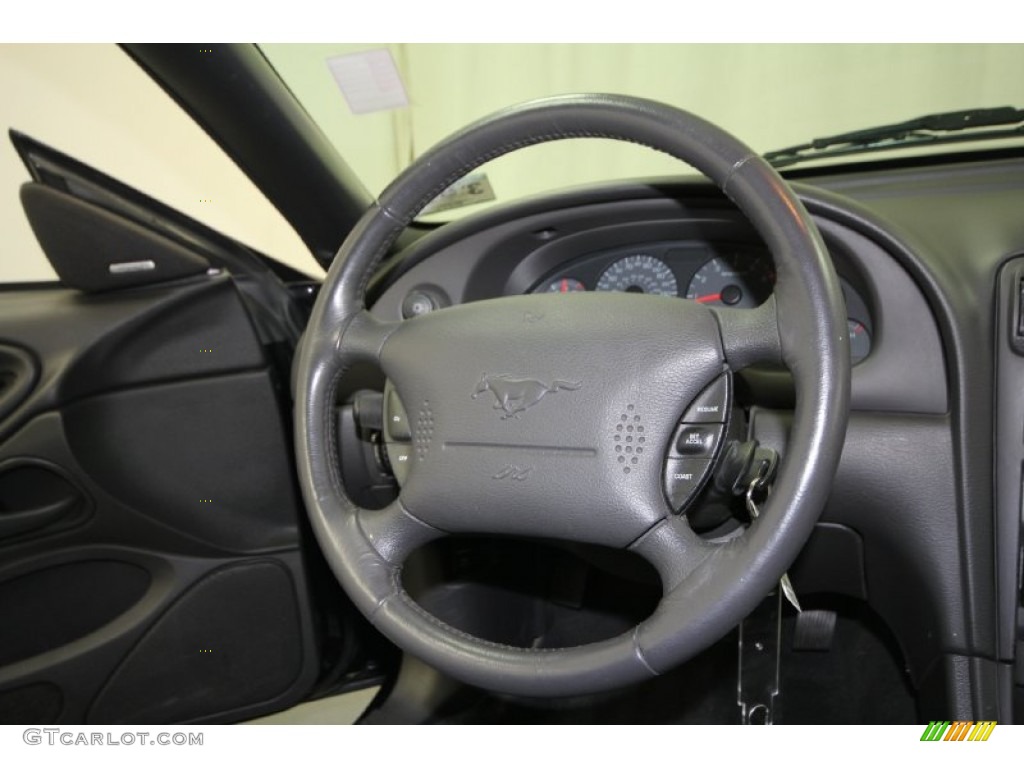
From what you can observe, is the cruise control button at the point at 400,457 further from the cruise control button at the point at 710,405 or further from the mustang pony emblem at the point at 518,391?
the cruise control button at the point at 710,405

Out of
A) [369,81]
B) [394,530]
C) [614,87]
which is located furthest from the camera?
[614,87]

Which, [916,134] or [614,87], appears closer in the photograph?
[916,134]

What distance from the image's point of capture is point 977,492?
0.89m

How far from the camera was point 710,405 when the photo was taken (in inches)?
30.0

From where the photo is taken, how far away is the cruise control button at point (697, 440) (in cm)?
76

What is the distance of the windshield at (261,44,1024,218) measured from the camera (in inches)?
47.6

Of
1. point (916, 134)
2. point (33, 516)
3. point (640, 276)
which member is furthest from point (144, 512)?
point (916, 134)

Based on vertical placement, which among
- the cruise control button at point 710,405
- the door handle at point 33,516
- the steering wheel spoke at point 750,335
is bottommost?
the door handle at point 33,516

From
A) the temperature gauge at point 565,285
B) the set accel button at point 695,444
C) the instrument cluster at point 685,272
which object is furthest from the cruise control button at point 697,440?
the temperature gauge at point 565,285

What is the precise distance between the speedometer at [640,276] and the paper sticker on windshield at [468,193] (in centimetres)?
27

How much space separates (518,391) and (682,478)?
0.18 m
